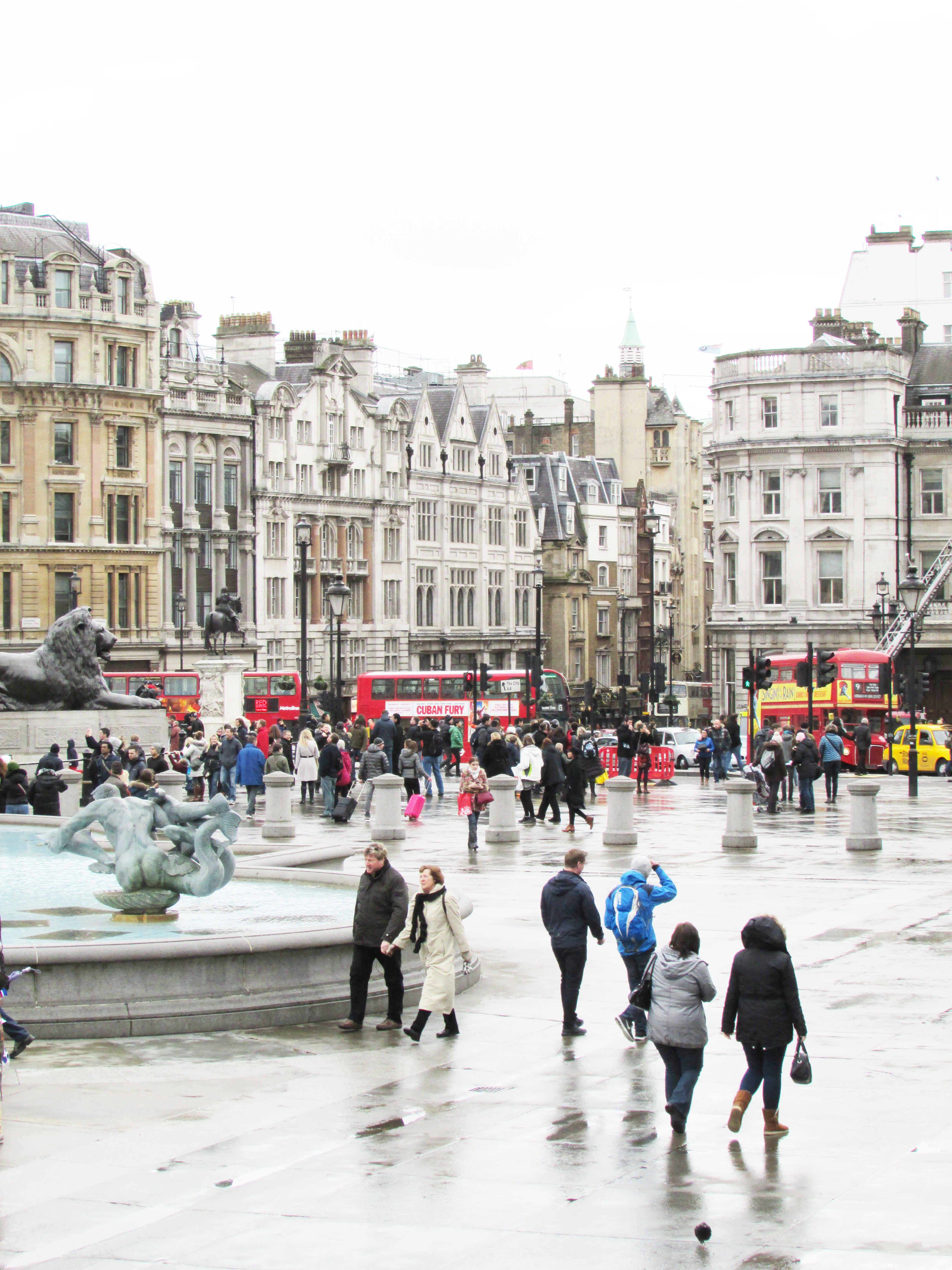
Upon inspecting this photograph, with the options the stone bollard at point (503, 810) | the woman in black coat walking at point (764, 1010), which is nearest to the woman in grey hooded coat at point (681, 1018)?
the woman in black coat walking at point (764, 1010)

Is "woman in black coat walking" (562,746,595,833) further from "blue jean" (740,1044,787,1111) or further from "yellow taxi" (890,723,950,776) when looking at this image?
"yellow taxi" (890,723,950,776)

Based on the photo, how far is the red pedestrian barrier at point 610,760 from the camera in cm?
4206

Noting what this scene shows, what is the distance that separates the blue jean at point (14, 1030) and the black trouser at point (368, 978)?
94.1 inches

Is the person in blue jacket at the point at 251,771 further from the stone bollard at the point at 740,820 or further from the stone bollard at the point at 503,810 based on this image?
the stone bollard at the point at 740,820

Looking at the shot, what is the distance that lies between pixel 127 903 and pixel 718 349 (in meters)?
123

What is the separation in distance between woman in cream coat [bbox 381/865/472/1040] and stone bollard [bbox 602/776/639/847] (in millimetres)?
13844

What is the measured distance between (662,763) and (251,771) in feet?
43.0

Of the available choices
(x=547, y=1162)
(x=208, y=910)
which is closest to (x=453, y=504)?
(x=208, y=910)

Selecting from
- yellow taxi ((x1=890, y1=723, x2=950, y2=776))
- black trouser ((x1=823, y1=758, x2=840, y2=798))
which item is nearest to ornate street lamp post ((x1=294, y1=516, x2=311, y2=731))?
black trouser ((x1=823, y1=758, x2=840, y2=798))

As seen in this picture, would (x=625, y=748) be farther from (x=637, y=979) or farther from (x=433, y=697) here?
(x=637, y=979)

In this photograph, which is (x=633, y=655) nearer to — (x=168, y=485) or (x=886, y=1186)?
(x=168, y=485)

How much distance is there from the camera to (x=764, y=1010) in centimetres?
1012

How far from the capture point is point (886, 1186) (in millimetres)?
9312

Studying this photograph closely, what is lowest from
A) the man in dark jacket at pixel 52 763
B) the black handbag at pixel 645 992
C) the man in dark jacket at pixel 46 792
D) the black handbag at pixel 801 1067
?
the black handbag at pixel 801 1067
